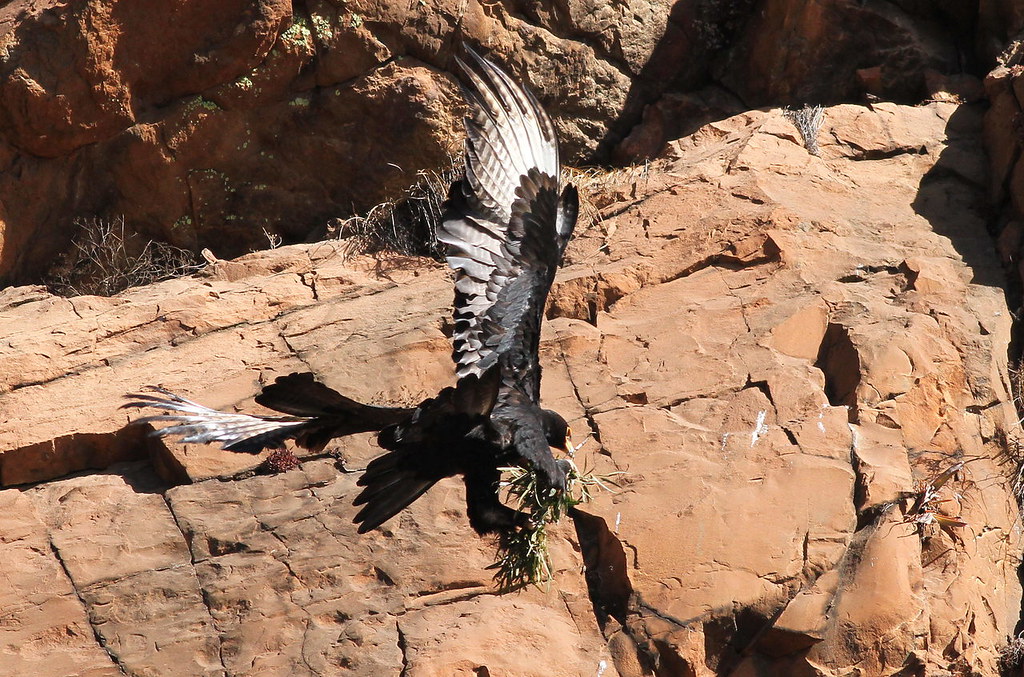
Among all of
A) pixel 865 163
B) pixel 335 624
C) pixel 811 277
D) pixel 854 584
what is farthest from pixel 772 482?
pixel 865 163

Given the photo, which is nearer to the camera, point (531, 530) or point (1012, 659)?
point (531, 530)

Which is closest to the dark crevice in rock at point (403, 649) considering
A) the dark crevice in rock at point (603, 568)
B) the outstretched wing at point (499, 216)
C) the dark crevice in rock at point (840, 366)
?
the dark crevice in rock at point (603, 568)

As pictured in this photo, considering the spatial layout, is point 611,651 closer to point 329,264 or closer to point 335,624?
point 335,624

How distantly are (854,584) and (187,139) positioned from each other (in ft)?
15.8

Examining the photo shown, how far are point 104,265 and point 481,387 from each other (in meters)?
3.61

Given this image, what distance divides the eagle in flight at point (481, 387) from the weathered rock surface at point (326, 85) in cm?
236

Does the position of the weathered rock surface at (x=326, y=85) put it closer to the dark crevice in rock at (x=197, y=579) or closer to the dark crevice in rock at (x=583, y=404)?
the dark crevice in rock at (x=583, y=404)

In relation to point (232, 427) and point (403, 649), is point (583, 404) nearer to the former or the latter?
point (403, 649)

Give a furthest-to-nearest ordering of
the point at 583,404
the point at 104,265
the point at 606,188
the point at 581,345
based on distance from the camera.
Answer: the point at 606,188
the point at 104,265
the point at 581,345
the point at 583,404

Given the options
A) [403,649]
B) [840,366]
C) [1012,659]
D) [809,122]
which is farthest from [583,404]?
[809,122]

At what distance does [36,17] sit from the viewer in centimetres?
663

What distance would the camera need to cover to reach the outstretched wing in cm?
443

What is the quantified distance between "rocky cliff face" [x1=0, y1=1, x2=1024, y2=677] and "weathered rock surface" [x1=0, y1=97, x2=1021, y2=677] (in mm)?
17

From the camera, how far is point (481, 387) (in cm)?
422
